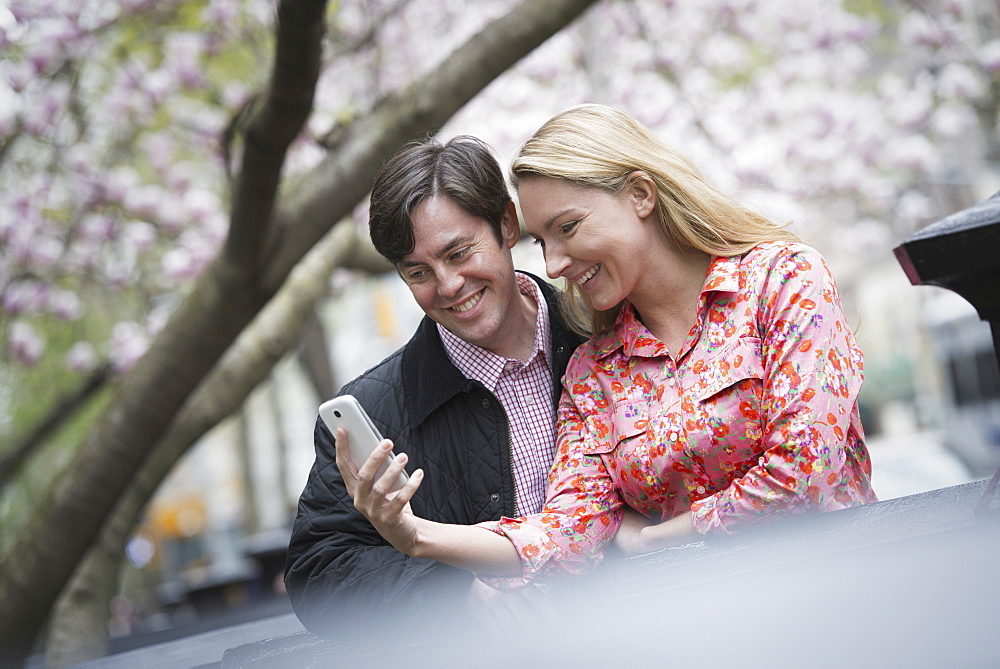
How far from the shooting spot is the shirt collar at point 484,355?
2.73m

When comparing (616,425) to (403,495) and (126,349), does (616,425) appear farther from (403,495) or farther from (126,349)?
(126,349)

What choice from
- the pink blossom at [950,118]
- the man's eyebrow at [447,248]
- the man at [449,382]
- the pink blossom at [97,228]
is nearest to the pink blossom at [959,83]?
the pink blossom at [950,118]

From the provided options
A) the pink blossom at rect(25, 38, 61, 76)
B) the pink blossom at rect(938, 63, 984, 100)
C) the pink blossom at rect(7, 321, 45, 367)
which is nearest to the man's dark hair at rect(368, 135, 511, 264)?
the pink blossom at rect(25, 38, 61, 76)

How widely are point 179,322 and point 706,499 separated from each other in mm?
2808

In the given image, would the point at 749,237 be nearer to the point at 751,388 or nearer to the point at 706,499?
the point at 751,388

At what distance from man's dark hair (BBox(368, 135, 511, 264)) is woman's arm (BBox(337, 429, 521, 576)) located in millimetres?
668

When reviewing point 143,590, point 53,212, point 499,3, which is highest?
point 499,3

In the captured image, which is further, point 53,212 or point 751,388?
point 53,212

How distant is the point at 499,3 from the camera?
895cm

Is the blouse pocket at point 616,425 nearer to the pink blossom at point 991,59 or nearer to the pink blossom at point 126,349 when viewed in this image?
the pink blossom at point 126,349

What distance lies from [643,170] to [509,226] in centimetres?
45

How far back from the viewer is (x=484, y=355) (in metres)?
2.75

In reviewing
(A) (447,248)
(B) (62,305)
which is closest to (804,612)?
(A) (447,248)

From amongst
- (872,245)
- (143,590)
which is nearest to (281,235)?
(872,245)
